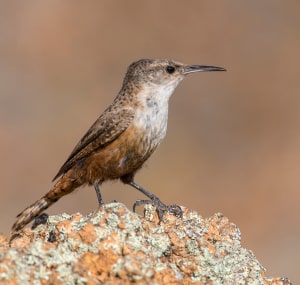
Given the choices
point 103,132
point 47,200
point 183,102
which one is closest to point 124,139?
point 103,132

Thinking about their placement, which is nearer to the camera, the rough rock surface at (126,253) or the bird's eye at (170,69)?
the rough rock surface at (126,253)

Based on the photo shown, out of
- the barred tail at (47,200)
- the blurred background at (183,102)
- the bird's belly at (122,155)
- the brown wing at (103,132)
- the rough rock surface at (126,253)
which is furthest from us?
the blurred background at (183,102)

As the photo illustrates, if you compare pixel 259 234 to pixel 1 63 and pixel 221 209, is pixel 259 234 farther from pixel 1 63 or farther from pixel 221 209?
pixel 1 63

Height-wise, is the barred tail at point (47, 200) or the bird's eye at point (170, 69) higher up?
the bird's eye at point (170, 69)

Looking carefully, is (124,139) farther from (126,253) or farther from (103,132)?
(126,253)

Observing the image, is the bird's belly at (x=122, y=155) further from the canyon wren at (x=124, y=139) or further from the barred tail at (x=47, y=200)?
the barred tail at (x=47, y=200)

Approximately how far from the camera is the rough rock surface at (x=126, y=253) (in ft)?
14.1

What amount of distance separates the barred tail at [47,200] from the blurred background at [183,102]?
4546mm

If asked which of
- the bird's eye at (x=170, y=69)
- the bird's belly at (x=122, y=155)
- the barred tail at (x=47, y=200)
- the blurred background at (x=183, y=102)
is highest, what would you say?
the blurred background at (x=183, y=102)

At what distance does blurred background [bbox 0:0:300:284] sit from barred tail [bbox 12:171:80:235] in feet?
14.9

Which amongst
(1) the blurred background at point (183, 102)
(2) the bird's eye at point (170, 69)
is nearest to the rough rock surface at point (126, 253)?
(2) the bird's eye at point (170, 69)

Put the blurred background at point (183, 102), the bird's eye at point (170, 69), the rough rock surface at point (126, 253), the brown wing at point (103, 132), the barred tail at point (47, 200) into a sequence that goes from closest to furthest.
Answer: the rough rock surface at point (126, 253), the barred tail at point (47, 200), the brown wing at point (103, 132), the bird's eye at point (170, 69), the blurred background at point (183, 102)

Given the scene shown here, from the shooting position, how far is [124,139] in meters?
6.92

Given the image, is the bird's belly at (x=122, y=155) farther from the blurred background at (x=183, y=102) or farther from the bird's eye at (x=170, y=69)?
the blurred background at (x=183, y=102)
